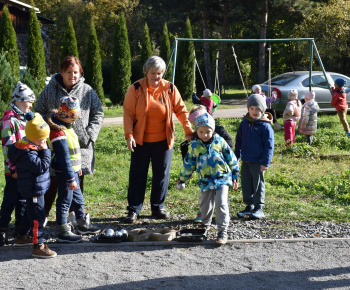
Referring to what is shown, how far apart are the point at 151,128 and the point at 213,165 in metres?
0.95

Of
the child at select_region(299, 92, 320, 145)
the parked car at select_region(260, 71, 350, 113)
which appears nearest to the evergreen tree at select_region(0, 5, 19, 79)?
the parked car at select_region(260, 71, 350, 113)

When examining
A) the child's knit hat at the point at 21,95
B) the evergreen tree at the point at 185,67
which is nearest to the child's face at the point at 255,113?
the child's knit hat at the point at 21,95

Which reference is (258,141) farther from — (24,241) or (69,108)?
(24,241)

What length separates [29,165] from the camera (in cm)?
448

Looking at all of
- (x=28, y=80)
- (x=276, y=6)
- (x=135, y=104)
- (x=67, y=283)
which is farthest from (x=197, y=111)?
(x=276, y=6)

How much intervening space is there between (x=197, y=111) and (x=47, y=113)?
1.65 metres

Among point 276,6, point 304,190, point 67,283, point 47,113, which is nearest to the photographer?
point 67,283

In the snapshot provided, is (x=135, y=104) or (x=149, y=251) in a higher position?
(x=135, y=104)

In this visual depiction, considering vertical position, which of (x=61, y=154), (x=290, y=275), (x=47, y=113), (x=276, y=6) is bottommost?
(x=290, y=275)

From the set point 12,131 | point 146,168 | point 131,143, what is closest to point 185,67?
point 146,168

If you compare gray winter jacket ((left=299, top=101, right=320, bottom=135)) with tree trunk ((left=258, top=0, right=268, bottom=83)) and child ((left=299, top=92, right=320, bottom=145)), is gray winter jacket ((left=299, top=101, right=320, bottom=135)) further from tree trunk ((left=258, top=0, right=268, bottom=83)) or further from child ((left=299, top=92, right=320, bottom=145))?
tree trunk ((left=258, top=0, right=268, bottom=83))

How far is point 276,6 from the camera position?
2698 centimetres

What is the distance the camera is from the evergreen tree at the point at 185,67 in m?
23.5

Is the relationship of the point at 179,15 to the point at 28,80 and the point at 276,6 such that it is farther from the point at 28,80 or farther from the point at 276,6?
the point at 28,80
